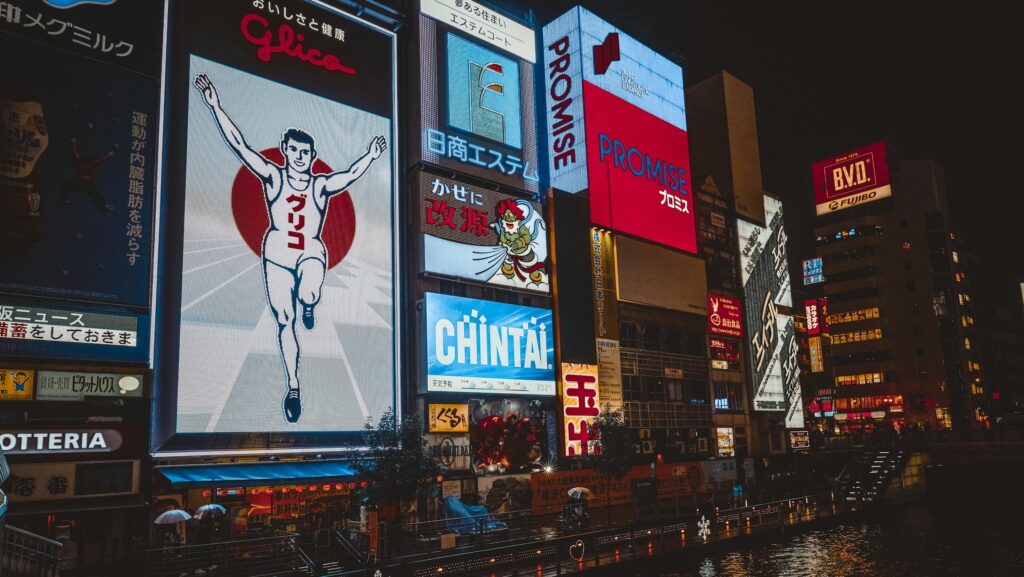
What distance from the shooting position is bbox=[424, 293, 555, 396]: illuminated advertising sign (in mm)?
39250

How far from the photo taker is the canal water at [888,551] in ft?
86.3

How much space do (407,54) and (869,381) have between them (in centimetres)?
9763

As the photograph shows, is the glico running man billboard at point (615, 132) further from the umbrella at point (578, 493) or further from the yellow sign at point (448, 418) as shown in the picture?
the umbrella at point (578, 493)

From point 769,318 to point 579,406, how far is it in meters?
30.7

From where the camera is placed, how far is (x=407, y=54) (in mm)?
43438

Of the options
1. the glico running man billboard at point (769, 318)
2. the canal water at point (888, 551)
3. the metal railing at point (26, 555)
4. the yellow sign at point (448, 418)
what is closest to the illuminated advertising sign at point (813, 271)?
the glico running man billboard at point (769, 318)

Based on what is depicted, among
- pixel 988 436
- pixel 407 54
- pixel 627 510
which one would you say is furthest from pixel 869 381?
pixel 407 54

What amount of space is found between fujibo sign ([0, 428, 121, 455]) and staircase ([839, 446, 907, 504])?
126 ft

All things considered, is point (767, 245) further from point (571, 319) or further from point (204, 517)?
point (204, 517)

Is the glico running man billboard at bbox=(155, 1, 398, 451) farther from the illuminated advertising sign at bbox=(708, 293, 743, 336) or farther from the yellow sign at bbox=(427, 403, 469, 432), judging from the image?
the illuminated advertising sign at bbox=(708, 293, 743, 336)

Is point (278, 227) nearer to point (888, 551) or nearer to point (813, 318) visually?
point (888, 551)

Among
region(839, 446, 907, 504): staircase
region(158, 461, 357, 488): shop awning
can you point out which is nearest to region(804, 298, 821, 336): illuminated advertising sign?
region(839, 446, 907, 504): staircase

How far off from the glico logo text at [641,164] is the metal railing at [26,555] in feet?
136

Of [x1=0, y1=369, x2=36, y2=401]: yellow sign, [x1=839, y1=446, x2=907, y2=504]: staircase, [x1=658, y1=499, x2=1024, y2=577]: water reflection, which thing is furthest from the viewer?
[x1=839, y1=446, x2=907, y2=504]: staircase
